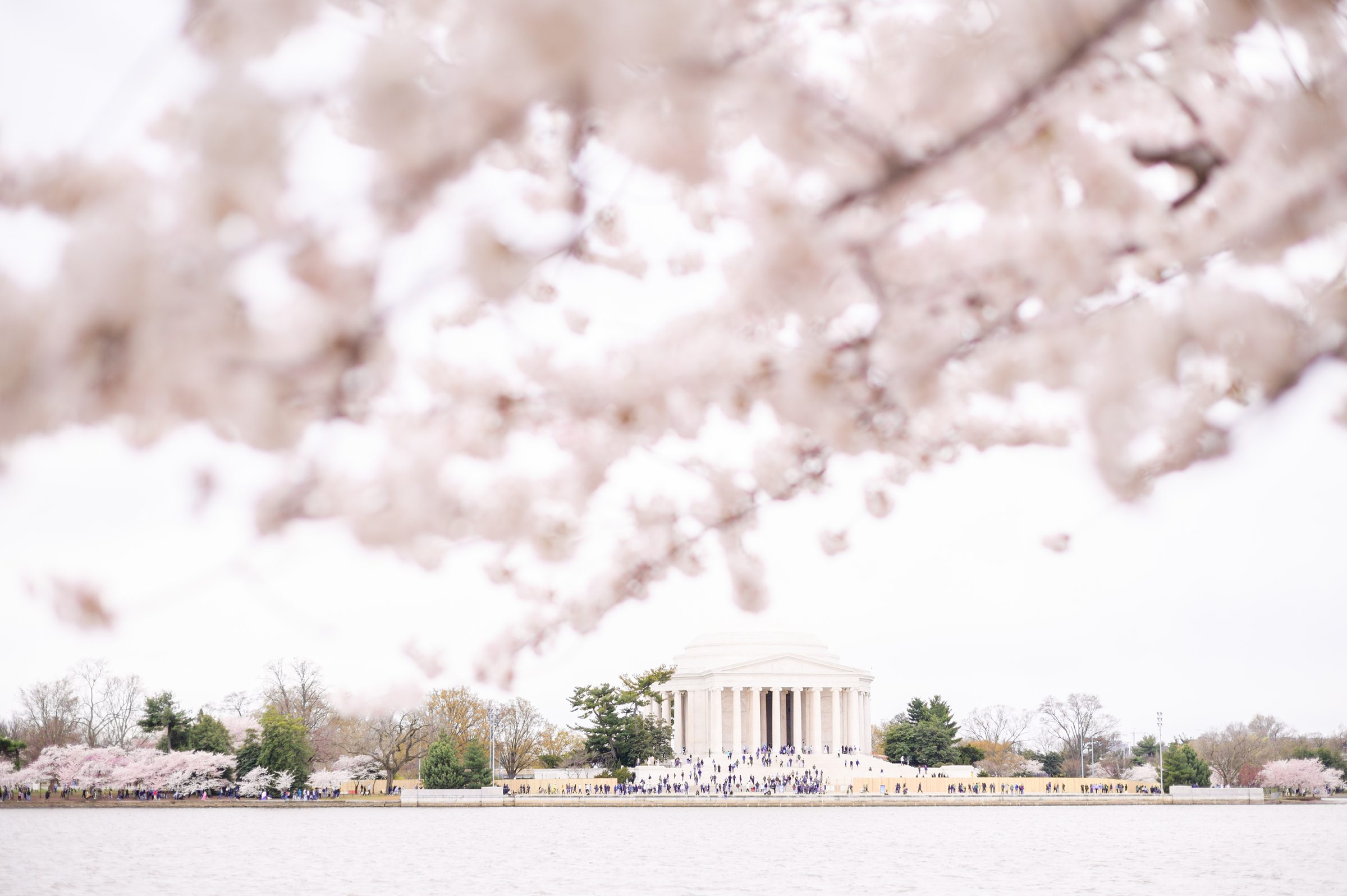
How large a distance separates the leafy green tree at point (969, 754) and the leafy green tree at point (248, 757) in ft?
178

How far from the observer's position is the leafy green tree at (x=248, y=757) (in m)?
76.0

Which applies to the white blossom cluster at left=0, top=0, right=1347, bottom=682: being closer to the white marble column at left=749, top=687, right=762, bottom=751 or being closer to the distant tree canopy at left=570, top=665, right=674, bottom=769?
the distant tree canopy at left=570, top=665, right=674, bottom=769

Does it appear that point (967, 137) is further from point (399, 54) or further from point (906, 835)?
point (906, 835)

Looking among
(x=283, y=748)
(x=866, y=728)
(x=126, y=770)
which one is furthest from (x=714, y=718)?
(x=126, y=770)

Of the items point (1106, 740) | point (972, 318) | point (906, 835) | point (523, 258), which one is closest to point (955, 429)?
point (972, 318)

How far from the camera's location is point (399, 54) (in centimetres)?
339

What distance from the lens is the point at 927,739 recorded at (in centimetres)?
9531

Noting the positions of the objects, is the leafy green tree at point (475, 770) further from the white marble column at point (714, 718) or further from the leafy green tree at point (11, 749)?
the white marble column at point (714, 718)

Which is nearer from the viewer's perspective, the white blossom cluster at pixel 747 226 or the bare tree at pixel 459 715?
the white blossom cluster at pixel 747 226

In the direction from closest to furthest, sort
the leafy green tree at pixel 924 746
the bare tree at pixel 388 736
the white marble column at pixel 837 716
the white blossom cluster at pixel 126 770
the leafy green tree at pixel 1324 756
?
1. the white blossom cluster at pixel 126 770
2. the bare tree at pixel 388 736
3. the leafy green tree at pixel 924 746
4. the white marble column at pixel 837 716
5. the leafy green tree at pixel 1324 756

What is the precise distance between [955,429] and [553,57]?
7215mm

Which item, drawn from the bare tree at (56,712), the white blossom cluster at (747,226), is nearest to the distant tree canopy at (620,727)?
the bare tree at (56,712)

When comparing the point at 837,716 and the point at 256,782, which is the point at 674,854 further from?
the point at 837,716

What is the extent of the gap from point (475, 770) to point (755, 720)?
111ft
